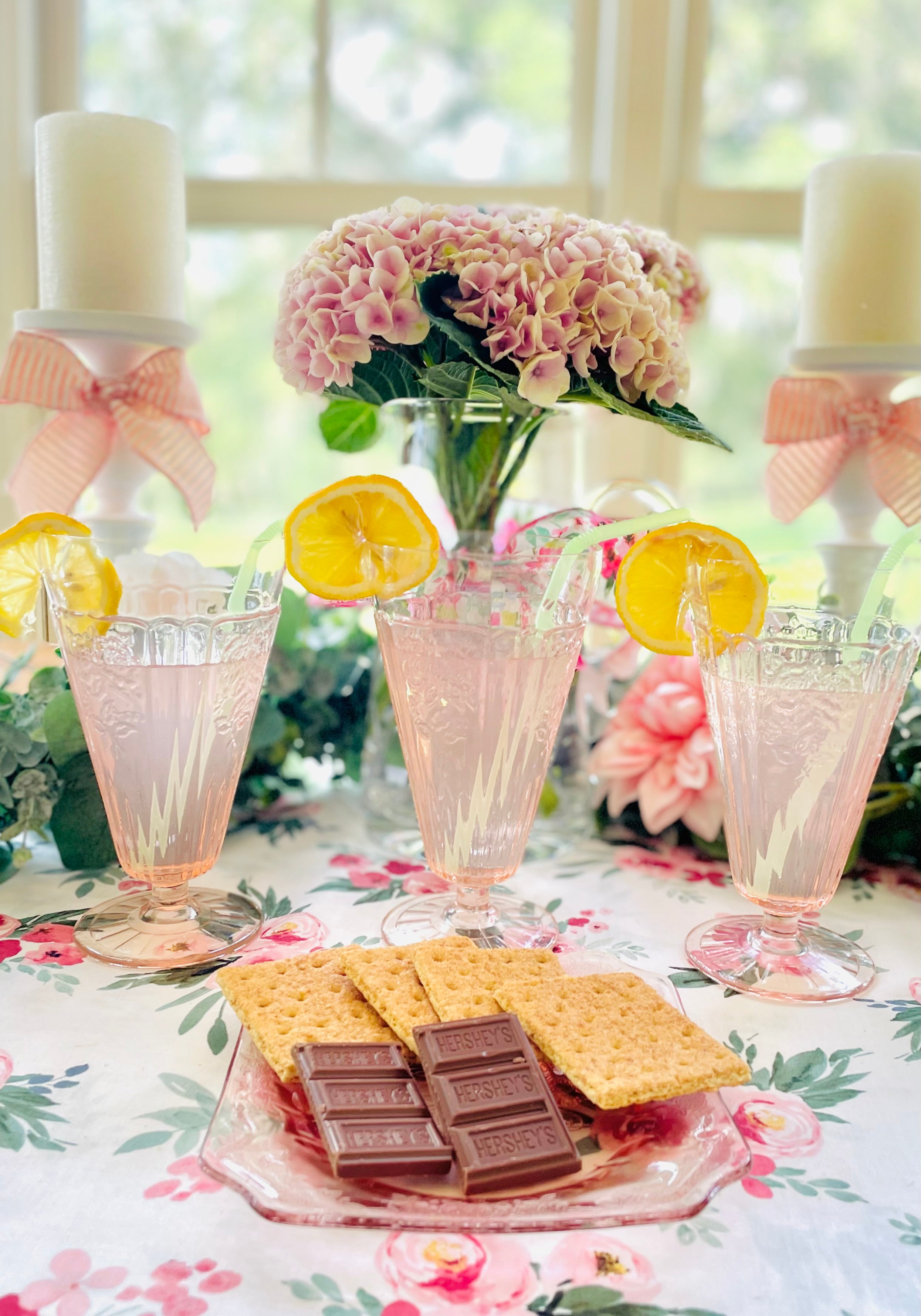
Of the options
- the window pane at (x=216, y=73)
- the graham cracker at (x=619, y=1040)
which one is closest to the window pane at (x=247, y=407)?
the window pane at (x=216, y=73)

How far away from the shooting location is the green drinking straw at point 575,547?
0.76m

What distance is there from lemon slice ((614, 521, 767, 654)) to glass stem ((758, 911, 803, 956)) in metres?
0.22

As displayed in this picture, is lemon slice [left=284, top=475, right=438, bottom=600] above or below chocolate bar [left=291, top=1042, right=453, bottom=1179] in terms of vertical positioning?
above

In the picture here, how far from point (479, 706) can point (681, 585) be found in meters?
0.18

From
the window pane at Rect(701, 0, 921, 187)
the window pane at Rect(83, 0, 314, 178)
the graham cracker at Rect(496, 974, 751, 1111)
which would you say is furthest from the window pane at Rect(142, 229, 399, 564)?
the graham cracker at Rect(496, 974, 751, 1111)

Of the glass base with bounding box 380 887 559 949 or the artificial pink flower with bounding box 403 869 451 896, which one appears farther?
the artificial pink flower with bounding box 403 869 451 896

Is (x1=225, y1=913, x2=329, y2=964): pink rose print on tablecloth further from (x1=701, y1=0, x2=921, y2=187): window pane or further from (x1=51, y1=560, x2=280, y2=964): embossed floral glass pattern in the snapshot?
(x1=701, y1=0, x2=921, y2=187): window pane

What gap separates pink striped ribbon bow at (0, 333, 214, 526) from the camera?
3.42 feet

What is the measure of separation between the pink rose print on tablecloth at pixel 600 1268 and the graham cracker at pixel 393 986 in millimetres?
137

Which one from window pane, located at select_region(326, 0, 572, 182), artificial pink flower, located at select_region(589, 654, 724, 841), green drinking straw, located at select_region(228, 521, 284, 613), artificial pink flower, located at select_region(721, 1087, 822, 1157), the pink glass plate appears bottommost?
artificial pink flower, located at select_region(721, 1087, 822, 1157)

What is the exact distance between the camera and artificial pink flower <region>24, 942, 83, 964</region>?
77cm

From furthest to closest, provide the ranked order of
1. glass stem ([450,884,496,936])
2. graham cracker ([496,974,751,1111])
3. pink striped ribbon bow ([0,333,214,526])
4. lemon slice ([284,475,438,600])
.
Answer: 1. pink striped ribbon bow ([0,333,214,526])
2. glass stem ([450,884,496,936])
3. lemon slice ([284,475,438,600])
4. graham cracker ([496,974,751,1111])

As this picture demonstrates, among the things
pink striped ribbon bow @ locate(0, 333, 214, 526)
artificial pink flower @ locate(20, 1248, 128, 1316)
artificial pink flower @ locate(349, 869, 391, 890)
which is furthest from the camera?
pink striped ribbon bow @ locate(0, 333, 214, 526)

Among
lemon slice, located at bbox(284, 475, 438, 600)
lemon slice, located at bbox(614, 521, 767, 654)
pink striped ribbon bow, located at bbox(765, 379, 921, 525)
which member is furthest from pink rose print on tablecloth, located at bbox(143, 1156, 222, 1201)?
pink striped ribbon bow, located at bbox(765, 379, 921, 525)
